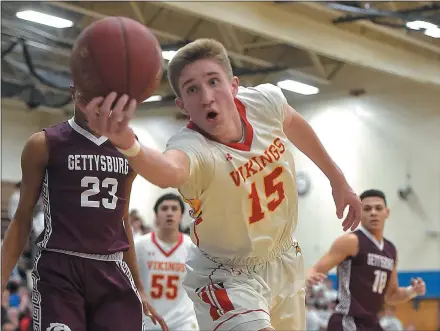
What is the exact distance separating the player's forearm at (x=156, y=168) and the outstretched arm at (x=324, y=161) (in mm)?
1280

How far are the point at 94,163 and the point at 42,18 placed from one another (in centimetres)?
1116

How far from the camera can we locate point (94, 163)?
4094mm

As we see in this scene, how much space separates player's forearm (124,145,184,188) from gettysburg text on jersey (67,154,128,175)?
981 millimetres

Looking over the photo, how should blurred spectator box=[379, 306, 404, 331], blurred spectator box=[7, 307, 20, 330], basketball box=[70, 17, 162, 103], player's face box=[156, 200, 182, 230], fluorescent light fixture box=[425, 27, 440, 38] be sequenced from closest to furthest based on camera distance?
basketball box=[70, 17, 162, 103] → player's face box=[156, 200, 182, 230] → blurred spectator box=[7, 307, 20, 330] → fluorescent light fixture box=[425, 27, 440, 38] → blurred spectator box=[379, 306, 404, 331]

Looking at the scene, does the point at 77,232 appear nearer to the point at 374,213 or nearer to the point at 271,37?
the point at 374,213

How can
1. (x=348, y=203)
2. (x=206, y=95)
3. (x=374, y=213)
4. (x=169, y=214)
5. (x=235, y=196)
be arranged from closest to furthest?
(x=206, y=95), (x=235, y=196), (x=348, y=203), (x=374, y=213), (x=169, y=214)

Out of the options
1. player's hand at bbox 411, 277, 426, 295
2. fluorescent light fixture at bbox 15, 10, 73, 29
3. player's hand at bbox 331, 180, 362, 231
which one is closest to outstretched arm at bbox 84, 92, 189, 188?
player's hand at bbox 331, 180, 362, 231

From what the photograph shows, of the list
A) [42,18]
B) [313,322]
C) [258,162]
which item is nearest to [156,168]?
[258,162]

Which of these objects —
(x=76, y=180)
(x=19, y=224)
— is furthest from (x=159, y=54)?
(x=19, y=224)

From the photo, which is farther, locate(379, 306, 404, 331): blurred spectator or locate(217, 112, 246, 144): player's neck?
locate(379, 306, 404, 331): blurred spectator

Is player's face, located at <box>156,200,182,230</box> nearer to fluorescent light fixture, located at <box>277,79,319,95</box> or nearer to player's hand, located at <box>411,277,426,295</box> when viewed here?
player's hand, located at <box>411,277,426,295</box>

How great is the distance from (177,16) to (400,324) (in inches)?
324

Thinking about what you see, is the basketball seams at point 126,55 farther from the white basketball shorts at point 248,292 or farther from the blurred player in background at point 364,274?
the blurred player in background at point 364,274

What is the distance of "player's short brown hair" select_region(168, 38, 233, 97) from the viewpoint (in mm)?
3793
